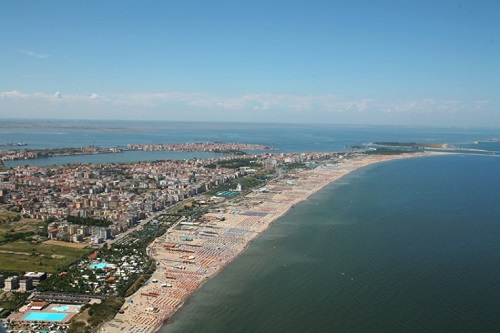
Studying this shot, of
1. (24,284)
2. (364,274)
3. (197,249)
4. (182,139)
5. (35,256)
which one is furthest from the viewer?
(182,139)

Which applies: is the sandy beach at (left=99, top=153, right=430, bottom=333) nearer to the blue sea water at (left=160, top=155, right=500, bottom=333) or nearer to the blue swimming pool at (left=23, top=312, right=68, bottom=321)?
the blue sea water at (left=160, top=155, right=500, bottom=333)

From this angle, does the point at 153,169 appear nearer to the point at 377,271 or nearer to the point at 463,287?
the point at 377,271

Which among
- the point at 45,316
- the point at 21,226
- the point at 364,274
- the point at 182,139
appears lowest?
the point at 45,316

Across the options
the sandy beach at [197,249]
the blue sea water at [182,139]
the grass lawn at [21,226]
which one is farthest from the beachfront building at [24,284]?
the blue sea water at [182,139]

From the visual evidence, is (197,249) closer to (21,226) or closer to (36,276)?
(36,276)

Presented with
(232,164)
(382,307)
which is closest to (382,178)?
(232,164)

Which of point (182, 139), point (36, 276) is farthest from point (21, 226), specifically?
point (182, 139)

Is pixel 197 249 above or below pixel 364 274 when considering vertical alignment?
below
